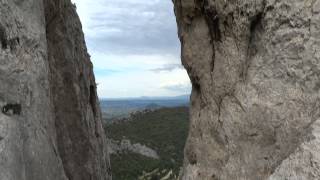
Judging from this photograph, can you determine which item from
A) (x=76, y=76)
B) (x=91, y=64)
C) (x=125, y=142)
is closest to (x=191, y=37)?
(x=76, y=76)

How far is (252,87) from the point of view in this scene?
10.3 metres

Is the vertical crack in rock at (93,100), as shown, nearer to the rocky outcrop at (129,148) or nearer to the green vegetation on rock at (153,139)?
the green vegetation on rock at (153,139)

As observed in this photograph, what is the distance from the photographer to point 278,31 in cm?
989

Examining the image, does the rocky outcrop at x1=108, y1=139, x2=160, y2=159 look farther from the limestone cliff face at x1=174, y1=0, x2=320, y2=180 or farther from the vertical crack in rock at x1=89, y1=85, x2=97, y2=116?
the limestone cliff face at x1=174, y1=0, x2=320, y2=180

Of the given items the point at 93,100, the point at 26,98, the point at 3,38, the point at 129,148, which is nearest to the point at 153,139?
the point at 129,148

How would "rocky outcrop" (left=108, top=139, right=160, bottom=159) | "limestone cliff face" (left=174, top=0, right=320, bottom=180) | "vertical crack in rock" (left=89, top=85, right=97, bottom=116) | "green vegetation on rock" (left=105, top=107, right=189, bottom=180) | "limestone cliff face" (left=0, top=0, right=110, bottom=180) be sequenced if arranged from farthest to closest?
"rocky outcrop" (left=108, top=139, right=160, bottom=159)
"green vegetation on rock" (left=105, top=107, right=189, bottom=180)
"vertical crack in rock" (left=89, top=85, right=97, bottom=116)
"limestone cliff face" (left=0, top=0, right=110, bottom=180)
"limestone cliff face" (left=174, top=0, right=320, bottom=180)

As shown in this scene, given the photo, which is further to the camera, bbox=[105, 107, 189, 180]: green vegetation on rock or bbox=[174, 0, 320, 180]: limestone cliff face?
bbox=[105, 107, 189, 180]: green vegetation on rock

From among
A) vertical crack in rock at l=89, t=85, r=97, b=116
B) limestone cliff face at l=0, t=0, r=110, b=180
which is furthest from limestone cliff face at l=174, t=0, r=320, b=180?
vertical crack in rock at l=89, t=85, r=97, b=116

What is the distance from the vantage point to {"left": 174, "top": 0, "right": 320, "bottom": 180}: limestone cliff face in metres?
9.33

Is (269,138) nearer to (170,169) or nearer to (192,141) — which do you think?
(192,141)

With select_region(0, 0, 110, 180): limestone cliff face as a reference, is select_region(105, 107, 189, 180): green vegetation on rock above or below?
below

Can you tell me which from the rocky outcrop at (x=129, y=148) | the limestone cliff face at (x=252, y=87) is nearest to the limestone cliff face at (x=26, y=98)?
the limestone cliff face at (x=252, y=87)

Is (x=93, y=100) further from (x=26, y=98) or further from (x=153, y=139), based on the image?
(x=153, y=139)

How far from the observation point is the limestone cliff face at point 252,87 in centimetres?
933
